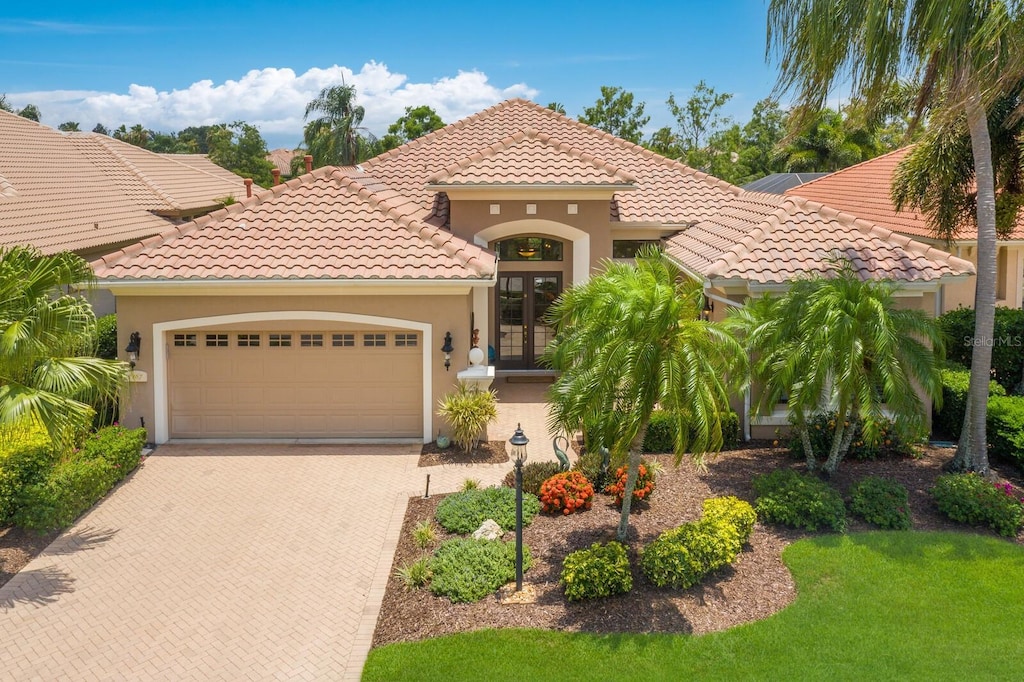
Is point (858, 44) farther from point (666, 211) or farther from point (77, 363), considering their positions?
point (77, 363)

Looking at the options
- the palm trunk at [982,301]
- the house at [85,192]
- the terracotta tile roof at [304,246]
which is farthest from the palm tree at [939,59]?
the house at [85,192]

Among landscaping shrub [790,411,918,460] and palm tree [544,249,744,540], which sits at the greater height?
palm tree [544,249,744,540]

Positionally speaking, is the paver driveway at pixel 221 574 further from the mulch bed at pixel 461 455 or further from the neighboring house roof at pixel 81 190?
the neighboring house roof at pixel 81 190

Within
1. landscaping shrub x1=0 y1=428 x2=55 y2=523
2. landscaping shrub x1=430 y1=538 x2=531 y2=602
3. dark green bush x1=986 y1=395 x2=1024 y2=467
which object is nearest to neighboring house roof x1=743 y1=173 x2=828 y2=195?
dark green bush x1=986 y1=395 x2=1024 y2=467

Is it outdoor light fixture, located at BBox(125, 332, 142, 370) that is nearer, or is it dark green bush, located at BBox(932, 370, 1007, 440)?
dark green bush, located at BBox(932, 370, 1007, 440)

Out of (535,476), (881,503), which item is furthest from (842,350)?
(535,476)

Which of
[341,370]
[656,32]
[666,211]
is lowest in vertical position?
[341,370]

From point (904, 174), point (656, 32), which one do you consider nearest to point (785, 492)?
point (904, 174)

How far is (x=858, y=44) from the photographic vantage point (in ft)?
40.5

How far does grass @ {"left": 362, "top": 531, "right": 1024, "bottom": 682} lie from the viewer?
324 inches

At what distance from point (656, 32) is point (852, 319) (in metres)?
18.4

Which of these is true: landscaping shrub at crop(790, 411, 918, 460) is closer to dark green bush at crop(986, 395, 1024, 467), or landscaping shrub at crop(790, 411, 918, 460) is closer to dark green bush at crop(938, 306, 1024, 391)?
dark green bush at crop(986, 395, 1024, 467)

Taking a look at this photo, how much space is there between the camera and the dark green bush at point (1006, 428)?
13.4 m

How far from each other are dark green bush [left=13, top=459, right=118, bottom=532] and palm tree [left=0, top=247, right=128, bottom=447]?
1.98 meters
